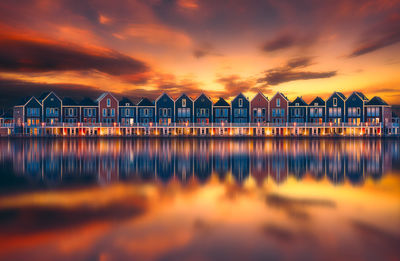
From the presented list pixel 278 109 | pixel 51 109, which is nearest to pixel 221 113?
pixel 278 109

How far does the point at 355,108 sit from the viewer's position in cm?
7281

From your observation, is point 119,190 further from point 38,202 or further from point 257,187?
point 257,187

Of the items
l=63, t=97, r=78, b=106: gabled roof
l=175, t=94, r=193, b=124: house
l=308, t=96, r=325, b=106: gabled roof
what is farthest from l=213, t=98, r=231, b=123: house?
l=63, t=97, r=78, b=106: gabled roof

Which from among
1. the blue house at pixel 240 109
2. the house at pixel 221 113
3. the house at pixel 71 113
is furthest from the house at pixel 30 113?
the blue house at pixel 240 109

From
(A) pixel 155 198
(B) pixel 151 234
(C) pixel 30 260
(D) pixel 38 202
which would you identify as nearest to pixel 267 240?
(B) pixel 151 234

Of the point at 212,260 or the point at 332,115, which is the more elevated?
the point at 332,115

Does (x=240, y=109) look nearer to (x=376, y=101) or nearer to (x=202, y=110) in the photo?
(x=202, y=110)

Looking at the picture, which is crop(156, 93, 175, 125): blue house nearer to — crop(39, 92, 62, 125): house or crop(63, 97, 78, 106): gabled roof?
crop(63, 97, 78, 106): gabled roof

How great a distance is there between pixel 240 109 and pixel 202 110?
11.8 meters

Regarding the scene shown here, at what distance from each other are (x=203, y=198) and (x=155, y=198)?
2788 millimetres

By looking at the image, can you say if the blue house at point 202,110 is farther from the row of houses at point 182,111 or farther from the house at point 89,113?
the house at point 89,113

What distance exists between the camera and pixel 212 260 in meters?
7.63

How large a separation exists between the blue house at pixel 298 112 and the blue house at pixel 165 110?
36720 millimetres

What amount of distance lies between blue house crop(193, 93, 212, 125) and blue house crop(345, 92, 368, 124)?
42.0 m
